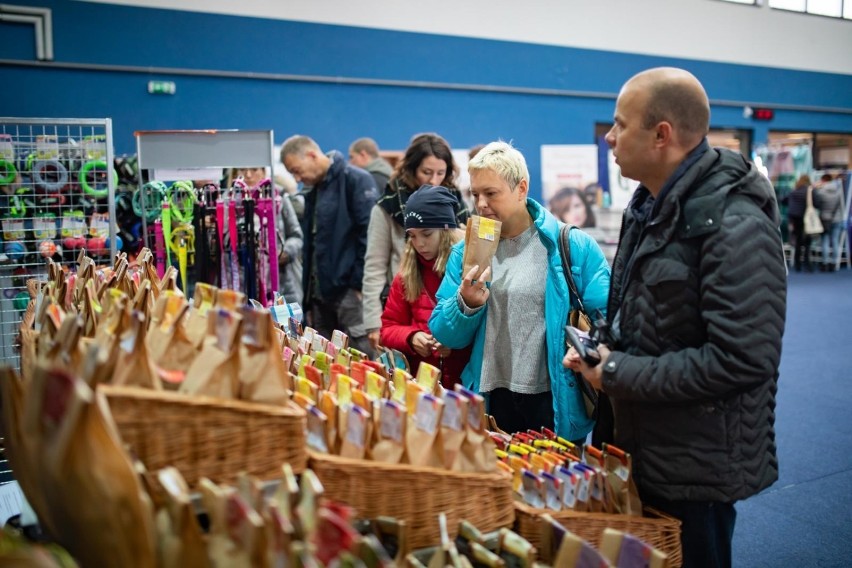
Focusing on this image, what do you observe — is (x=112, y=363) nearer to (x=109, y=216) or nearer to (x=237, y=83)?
(x=109, y=216)

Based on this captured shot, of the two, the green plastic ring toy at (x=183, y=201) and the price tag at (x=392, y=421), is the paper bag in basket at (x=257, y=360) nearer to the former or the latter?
the price tag at (x=392, y=421)

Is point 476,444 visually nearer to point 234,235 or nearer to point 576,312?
point 576,312

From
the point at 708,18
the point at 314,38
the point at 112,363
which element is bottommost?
the point at 112,363

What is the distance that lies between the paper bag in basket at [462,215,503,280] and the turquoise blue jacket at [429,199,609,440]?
186 millimetres

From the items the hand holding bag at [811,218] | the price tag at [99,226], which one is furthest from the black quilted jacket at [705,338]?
the hand holding bag at [811,218]

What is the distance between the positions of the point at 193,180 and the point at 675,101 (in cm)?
345

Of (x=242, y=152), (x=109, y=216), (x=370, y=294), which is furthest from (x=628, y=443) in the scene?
(x=242, y=152)

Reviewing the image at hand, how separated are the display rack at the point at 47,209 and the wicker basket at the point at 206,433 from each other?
2.62 m

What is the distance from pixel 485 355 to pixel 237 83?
708cm

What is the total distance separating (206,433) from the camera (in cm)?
130

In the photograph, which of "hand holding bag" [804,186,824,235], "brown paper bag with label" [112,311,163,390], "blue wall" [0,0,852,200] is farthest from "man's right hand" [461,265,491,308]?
"hand holding bag" [804,186,824,235]

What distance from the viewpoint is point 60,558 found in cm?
107

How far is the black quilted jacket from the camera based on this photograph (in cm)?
158

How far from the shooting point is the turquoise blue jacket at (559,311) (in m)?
2.36
